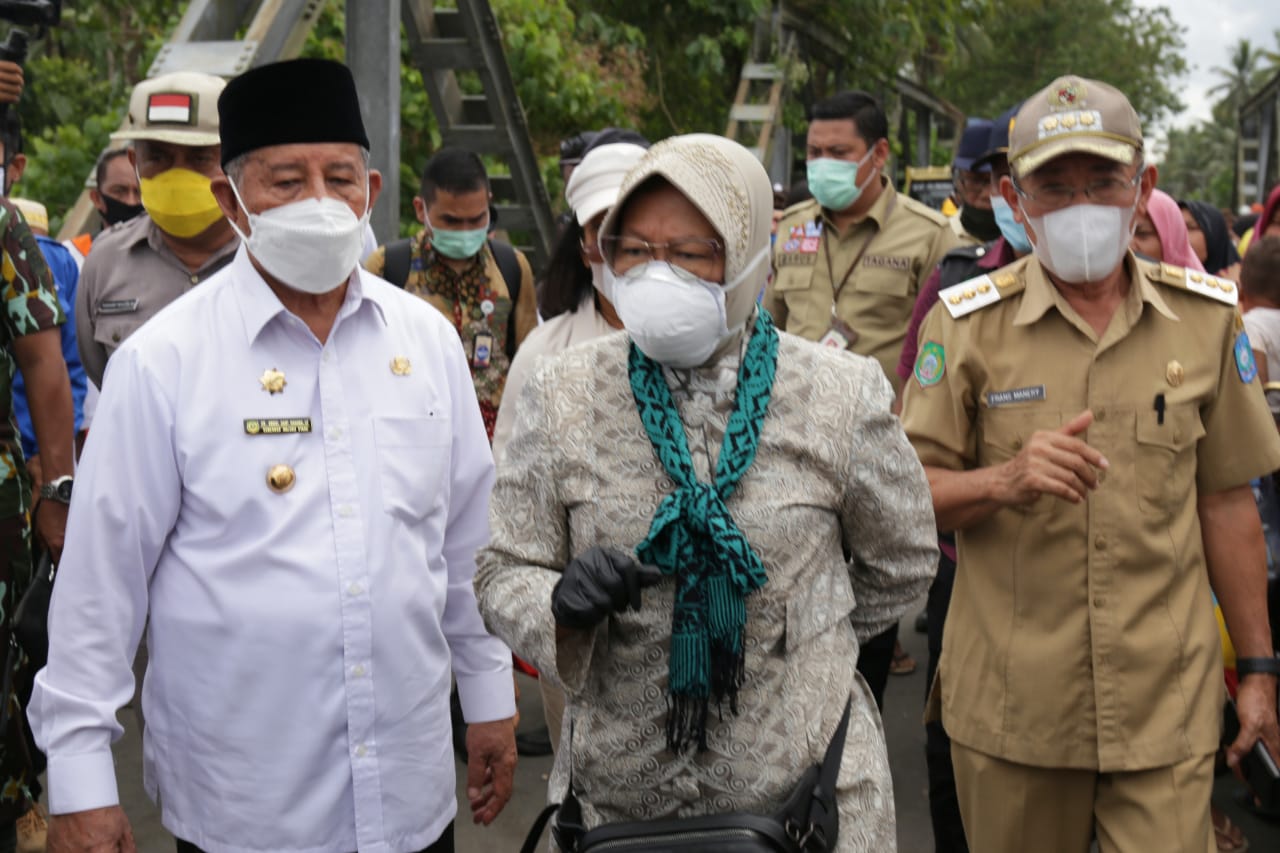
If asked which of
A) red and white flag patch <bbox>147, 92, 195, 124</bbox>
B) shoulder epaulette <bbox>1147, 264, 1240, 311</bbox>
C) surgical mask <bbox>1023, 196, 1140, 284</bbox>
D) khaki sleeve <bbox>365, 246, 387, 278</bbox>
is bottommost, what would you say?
khaki sleeve <bbox>365, 246, 387, 278</bbox>

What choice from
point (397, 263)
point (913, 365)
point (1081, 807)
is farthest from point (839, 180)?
point (1081, 807)

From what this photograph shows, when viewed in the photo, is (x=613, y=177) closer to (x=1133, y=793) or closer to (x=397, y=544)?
(x=397, y=544)

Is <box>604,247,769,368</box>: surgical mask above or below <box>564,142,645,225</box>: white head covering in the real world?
above

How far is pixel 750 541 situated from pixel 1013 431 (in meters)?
1.01

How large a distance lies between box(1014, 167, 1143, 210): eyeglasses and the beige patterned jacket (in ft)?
2.87

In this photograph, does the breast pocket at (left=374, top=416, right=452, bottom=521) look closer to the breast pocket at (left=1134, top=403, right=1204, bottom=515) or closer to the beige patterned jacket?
the beige patterned jacket

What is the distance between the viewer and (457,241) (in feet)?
18.5

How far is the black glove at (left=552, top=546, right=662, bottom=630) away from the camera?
214cm

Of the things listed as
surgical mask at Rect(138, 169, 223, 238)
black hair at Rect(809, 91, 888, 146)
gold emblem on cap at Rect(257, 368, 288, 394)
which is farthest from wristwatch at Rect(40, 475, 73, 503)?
black hair at Rect(809, 91, 888, 146)

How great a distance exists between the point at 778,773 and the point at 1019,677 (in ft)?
3.13

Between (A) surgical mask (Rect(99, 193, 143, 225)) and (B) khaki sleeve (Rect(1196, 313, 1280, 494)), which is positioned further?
(A) surgical mask (Rect(99, 193, 143, 225))

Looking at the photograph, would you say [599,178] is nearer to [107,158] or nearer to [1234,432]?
[1234,432]

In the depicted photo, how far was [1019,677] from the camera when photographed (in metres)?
3.12

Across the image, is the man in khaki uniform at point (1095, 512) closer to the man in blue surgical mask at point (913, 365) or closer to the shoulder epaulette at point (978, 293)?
the shoulder epaulette at point (978, 293)
